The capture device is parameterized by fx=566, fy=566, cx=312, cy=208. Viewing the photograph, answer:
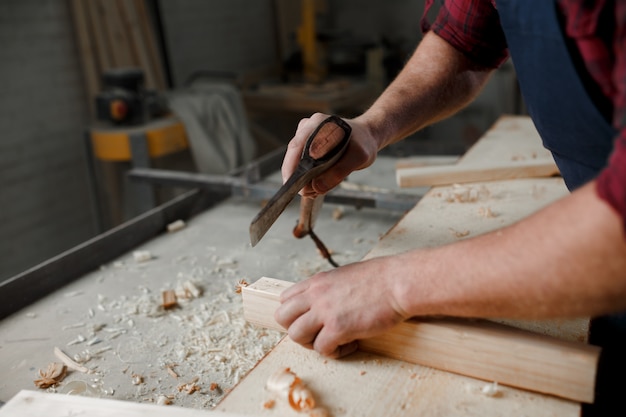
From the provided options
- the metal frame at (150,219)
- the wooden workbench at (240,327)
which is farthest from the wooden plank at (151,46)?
the wooden workbench at (240,327)

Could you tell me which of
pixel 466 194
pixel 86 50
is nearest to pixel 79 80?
pixel 86 50

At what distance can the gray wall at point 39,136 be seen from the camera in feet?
10.8

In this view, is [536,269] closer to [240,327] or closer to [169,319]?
[240,327]

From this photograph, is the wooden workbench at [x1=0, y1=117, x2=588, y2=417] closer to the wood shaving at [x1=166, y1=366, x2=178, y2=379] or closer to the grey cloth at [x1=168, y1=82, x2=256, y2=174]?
the wood shaving at [x1=166, y1=366, x2=178, y2=379]

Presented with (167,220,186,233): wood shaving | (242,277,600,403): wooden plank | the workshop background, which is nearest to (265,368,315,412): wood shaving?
(242,277,600,403): wooden plank

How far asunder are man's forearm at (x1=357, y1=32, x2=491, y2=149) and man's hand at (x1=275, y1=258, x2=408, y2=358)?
52 cm

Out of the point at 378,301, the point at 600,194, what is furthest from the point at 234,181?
the point at 600,194

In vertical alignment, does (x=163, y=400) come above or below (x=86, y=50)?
below

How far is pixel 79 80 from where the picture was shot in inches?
149

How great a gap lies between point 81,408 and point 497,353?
24.8 inches


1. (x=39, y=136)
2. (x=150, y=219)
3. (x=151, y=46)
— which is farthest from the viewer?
(x=151, y=46)

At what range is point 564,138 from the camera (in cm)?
104

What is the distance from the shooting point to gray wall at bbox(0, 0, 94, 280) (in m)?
3.29

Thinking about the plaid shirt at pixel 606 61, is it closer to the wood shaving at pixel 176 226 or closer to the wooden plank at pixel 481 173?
the wooden plank at pixel 481 173
